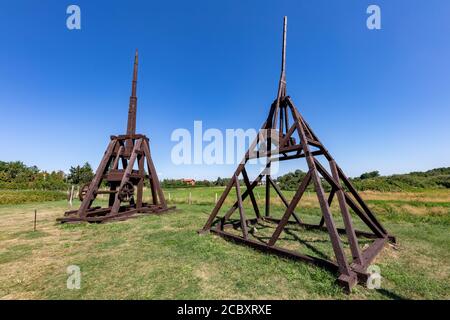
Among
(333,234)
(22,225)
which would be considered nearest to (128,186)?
(22,225)

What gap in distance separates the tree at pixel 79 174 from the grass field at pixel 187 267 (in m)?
48.4

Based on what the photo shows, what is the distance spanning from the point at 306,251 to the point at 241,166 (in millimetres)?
3017

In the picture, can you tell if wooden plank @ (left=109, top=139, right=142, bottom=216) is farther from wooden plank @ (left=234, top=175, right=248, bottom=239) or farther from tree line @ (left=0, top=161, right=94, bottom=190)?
tree line @ (left=0, top=161, right=94, bottom=190)

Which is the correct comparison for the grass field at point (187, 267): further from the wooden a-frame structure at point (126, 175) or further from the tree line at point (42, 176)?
the tree line at point (42, 176)

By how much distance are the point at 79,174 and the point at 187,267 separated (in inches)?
2255

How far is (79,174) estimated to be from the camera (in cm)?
5056

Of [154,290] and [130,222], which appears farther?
[130,222]

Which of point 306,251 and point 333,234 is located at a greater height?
point 333,234

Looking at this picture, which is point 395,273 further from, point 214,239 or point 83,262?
point 83,262

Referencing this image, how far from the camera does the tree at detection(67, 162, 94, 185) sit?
49.2 m

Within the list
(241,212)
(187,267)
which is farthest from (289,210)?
(187,267)

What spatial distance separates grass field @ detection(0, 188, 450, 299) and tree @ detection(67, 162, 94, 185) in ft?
159

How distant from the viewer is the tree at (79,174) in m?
49.2
